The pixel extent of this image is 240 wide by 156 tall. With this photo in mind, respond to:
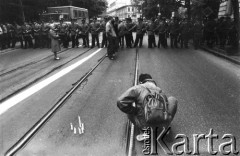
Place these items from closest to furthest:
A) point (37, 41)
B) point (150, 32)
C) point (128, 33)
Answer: point (150, 32), point (128, 33), point (37, 41)

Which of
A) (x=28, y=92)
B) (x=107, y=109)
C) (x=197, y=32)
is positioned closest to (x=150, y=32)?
(x=197, y=32)

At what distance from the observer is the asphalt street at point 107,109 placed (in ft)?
15.4

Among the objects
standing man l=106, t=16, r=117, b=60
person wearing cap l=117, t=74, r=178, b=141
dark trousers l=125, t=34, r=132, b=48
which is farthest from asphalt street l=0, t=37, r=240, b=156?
dark trousers l=125, t=34, r=132, b=48

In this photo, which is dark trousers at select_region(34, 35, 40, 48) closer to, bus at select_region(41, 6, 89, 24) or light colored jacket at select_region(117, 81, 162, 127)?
bus at select_region(41, 6, 89, 24)

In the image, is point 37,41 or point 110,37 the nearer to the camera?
point 110,37

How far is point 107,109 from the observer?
20.9 ft

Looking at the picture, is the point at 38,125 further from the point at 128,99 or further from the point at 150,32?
the point at 150,32

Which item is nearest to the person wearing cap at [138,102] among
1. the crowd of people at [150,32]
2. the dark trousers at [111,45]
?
the dark trousers at [111,45]

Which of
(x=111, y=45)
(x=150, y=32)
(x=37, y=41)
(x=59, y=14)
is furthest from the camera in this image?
(x=59, y=14)

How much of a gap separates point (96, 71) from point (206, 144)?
6576 mm

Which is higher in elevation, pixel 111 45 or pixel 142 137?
pixel 111 45

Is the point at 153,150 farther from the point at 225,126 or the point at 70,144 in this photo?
the point at 225,126

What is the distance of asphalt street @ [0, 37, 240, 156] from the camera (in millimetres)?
4680

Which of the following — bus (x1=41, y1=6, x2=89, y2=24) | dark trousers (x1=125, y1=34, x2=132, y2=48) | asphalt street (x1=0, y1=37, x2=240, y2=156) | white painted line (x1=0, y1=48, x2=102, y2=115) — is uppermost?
bus (x1=41, y1=6, x2=89, y2=24)
